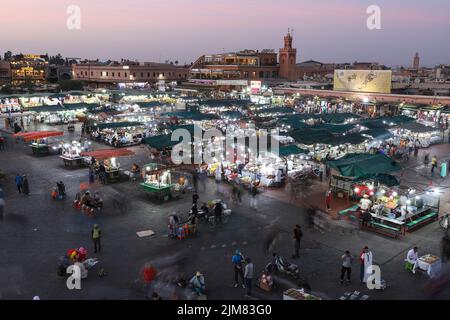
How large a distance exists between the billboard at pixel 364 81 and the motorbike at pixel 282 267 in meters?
36.9

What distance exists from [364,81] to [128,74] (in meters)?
48.3

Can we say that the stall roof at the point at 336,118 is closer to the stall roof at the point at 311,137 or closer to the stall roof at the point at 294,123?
the stall roof at the point at 294,123

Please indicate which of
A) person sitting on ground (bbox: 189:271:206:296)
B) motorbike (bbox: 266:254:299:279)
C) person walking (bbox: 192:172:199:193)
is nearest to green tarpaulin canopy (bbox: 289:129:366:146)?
person walking (bbox: 192:172:199:193)

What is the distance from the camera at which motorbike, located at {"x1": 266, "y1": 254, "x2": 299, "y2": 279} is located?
1009 cm

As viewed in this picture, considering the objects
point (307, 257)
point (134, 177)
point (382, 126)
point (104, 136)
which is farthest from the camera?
point (104, 136)

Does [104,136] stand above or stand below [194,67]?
below

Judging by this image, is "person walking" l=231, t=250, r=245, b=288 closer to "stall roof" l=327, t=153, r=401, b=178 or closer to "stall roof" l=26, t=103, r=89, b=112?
"stall roof" l=327, t=153, r=401, b=178

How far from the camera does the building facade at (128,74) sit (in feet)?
257

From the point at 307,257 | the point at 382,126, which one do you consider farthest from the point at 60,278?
the point at 382,126

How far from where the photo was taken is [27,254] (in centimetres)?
1139

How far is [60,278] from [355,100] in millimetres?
40042

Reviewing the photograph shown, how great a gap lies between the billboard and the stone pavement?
95.2 feet

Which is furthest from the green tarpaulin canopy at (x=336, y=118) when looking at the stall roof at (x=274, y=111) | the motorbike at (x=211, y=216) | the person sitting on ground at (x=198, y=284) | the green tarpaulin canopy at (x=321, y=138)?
the person sitting on ground at (x=198, y=284)
